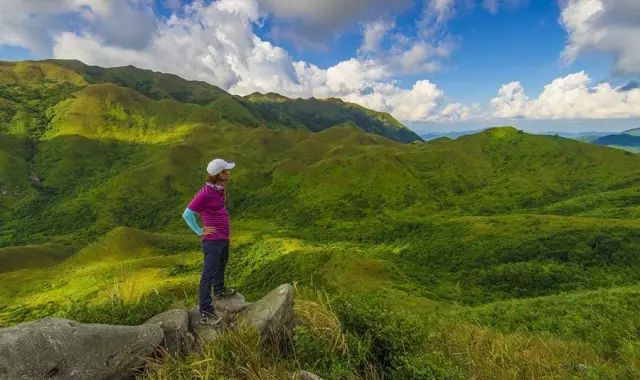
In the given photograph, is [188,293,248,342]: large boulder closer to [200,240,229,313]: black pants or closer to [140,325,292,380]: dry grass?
[200,240,229,313]: black pants

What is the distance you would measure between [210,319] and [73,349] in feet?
10.2

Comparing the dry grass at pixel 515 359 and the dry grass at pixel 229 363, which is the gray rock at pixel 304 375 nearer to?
the dry grass at pixel 229 363

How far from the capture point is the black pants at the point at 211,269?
10.7m

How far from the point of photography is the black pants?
35.1 ft

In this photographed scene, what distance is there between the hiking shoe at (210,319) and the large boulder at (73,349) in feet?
4.24

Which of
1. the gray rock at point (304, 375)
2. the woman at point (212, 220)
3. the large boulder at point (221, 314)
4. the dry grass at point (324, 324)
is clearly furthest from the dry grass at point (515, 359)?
the woman at point (212, 220)

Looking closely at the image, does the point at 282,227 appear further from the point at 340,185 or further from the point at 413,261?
the point at 413,261

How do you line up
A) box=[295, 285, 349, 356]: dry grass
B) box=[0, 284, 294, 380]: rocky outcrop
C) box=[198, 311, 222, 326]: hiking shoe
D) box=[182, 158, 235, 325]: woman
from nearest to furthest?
box=[0, 284, 294, 380]: rocky outcrop
box=[295, 285, 349, 356]: dry grass
box=[198, 311, 222, 326]: hiking shoe
box=[182, 158, 235, 325]: woman

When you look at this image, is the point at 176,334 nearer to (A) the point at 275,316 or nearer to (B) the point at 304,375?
(A) the point at 275,316

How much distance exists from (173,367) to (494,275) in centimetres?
8691

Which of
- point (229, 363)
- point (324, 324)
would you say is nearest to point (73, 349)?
point (229, 363)

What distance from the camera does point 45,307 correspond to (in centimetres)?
8300

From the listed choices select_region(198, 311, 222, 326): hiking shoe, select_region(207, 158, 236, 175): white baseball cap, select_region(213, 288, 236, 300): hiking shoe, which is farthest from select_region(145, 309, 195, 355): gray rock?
select_region(207, 158, 236, 175): white baseball cap

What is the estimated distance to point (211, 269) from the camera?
36.7 feet
